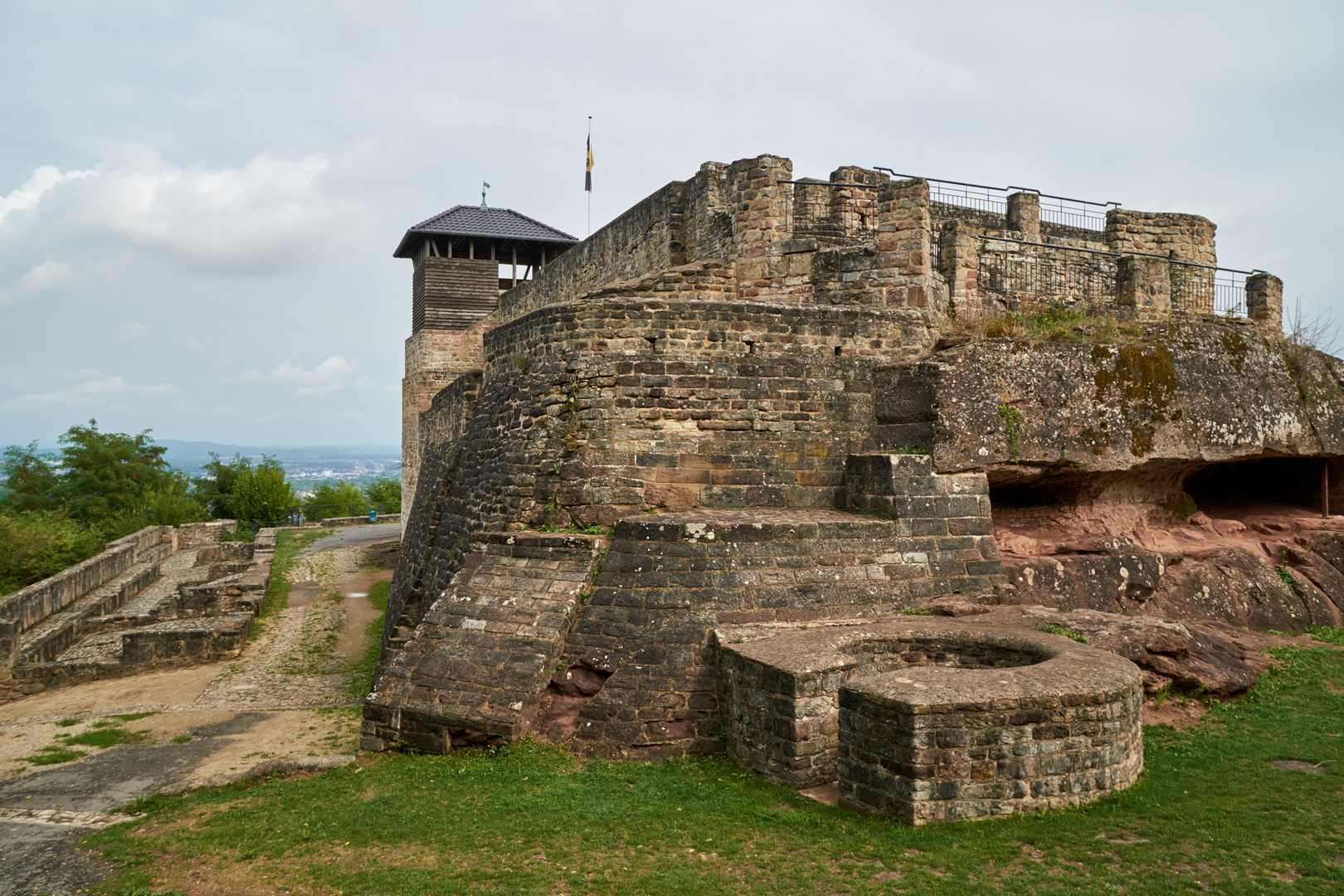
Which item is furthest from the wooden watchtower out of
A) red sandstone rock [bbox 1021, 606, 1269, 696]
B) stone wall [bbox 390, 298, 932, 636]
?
red sandstone rock [bbox 1021, 606, 1269, 696]

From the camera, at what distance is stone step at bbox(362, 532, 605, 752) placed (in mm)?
7254

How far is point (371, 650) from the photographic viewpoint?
570 inches

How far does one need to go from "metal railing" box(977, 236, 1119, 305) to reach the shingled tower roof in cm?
1625

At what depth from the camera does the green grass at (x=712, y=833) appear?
483 cm

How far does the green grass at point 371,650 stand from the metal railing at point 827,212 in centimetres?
865

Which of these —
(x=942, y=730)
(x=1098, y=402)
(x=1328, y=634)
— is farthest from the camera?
(x=1098, y=402)

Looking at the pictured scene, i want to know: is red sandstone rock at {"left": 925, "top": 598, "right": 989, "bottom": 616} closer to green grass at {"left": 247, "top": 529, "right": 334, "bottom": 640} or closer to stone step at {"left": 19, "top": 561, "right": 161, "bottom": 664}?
green grass at {"left": 247, "top": 529, "right": 334, "bottom": 640}

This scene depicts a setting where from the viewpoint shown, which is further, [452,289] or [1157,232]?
[452,289]

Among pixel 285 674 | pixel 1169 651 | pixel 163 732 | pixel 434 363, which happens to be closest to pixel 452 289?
pixel 434 363

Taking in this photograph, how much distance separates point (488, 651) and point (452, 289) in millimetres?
19344

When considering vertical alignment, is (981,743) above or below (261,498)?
below

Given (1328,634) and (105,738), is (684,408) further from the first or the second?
(1328,634)

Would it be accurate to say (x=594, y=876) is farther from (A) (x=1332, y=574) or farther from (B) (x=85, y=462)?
(B) (x=85, y=462)

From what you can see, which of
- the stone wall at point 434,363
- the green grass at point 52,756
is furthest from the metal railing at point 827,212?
the stone wall at point 434,363
